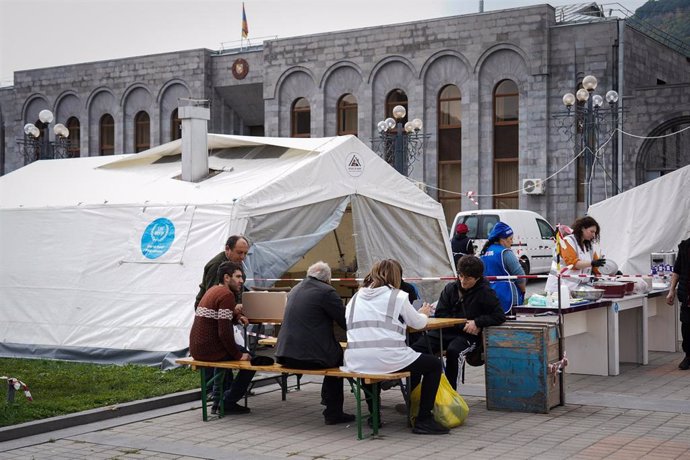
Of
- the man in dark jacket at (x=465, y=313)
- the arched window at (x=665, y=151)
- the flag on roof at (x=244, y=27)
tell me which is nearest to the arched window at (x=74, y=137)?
the flag on roof at (x=244, y=27)

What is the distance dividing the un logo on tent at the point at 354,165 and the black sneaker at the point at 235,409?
5997mm

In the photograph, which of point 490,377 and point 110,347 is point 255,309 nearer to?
point 490,377

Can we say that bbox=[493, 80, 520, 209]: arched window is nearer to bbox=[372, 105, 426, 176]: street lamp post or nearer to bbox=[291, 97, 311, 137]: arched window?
bbox=[372, 105, 426, 176]: street lamp post

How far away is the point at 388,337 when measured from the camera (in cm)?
858

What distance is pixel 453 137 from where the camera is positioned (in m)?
37.0

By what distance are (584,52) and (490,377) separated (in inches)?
1040

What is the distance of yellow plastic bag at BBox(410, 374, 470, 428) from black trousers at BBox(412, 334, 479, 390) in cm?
79

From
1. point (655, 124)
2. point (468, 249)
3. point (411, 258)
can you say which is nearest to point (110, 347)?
point (411, 258)

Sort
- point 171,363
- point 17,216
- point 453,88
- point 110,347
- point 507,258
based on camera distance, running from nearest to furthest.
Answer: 1. point 507,258
2. point 171,363
3. point 110,347
4. point 17,216
5. point 453,88

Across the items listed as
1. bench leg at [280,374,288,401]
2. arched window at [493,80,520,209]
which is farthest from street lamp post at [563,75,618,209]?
bench leg at [280,374,288,401]

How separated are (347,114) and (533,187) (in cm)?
858

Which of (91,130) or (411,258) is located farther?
(91,130)

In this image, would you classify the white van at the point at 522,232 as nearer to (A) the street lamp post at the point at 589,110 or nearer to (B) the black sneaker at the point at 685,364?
(A) the street lamp post at the point at 589,110

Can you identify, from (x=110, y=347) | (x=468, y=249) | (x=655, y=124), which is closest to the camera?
(x=110, y=347)
